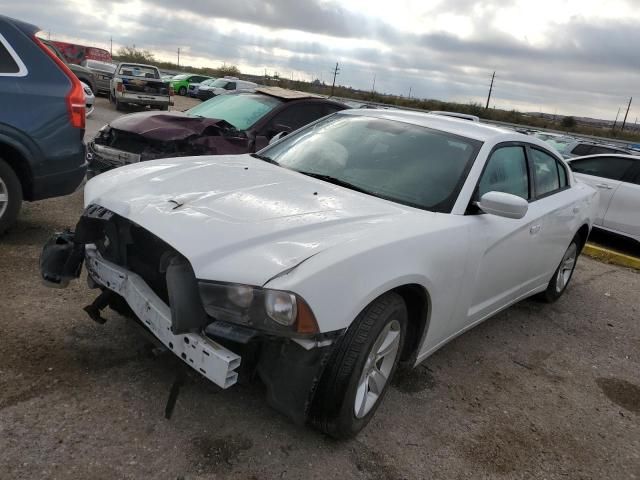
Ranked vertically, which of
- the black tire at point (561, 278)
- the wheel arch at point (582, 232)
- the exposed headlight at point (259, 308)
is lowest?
the black tire at point (561, 278)

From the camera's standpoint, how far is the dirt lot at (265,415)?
2.40 meters

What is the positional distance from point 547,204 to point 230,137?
3.67m

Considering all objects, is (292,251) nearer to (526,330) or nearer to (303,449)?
(303,449)

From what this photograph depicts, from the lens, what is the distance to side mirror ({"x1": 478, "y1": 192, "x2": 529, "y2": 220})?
10.0ft

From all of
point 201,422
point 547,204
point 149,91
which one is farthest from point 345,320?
point 149,91

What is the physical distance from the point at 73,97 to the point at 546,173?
4.04 m

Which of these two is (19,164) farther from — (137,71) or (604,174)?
(137,71)

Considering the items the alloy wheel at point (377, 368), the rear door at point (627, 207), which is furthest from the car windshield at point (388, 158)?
the rear door at point (627, 207)

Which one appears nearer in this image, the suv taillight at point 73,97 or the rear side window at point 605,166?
the suv taillight at point 73,97

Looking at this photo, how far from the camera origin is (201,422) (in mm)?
2643

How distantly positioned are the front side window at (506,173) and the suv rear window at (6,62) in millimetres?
3752

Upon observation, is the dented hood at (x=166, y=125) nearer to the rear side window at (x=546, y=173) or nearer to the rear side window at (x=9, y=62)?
the rear side window at (x=9, y=62)

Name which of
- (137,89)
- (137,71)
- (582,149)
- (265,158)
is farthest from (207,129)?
(137,71)

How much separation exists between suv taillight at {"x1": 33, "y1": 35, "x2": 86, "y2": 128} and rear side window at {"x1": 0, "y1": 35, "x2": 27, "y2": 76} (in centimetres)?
24
